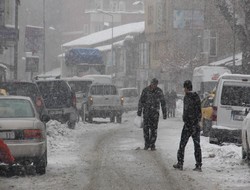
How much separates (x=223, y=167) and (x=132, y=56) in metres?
70.2

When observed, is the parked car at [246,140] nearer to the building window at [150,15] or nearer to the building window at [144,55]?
the building window at [150,15]

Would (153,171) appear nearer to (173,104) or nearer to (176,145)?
(176,145)

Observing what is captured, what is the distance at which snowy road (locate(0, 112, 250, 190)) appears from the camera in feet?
40.9

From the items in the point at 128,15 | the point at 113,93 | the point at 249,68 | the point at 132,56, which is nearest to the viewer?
the point at 113,93

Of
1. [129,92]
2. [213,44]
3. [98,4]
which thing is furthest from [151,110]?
[98,4]

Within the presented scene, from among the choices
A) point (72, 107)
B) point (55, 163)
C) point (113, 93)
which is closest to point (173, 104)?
point (113, 93)

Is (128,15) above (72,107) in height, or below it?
above

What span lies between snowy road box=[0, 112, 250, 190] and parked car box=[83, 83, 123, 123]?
12124 millimetres

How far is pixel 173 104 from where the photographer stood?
44.6 metres

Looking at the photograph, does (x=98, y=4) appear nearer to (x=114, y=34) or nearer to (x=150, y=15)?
(x=114, y=34)

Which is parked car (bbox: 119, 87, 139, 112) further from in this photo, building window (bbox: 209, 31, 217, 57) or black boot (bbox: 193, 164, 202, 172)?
black boot (bbox: 193, 164, 202, 172)

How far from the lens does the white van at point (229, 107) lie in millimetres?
20359

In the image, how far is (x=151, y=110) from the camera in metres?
19.0

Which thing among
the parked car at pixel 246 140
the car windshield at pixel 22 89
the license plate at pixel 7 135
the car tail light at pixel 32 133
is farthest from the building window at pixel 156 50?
the license plate at pixel 7 135
